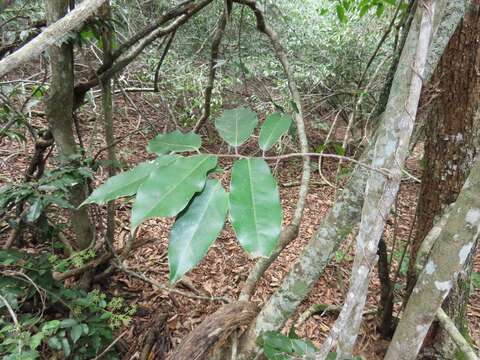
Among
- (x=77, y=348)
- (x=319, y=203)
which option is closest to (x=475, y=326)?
(x=319, y=203)

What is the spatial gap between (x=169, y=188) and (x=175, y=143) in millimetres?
158

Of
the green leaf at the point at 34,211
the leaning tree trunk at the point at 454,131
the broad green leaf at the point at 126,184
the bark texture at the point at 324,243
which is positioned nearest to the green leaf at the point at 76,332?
the green leaf at the point at 34,211

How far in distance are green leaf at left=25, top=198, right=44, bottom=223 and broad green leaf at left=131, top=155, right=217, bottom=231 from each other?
879mm

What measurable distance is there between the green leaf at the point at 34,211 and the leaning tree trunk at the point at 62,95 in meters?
0.20

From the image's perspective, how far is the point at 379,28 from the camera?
3.62 m

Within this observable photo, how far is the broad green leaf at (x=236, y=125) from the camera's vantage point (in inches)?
24.5

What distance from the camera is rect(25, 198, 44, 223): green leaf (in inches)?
45.7

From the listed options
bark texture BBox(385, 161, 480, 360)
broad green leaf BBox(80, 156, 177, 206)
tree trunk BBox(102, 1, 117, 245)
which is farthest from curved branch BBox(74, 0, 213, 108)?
bark texture BBox(385, 161, 480, 360)

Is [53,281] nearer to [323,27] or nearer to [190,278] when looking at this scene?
[190,278]

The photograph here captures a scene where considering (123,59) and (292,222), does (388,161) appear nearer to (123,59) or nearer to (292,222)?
(292,222)

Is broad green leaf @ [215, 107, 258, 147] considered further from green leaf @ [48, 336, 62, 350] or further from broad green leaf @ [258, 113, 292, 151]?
green leaf @ [48, 336, 62, 350]

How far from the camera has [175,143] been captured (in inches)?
24.6

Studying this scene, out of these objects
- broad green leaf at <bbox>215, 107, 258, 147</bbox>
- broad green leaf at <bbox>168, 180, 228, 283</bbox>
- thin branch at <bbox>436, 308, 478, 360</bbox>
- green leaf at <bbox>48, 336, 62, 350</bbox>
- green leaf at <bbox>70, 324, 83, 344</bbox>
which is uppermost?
broad green leaf at <bbox>215, 107, 258, 147</bbox>

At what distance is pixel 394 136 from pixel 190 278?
1773mm
